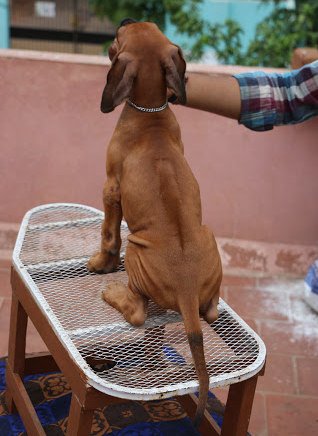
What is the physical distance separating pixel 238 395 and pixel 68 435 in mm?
545

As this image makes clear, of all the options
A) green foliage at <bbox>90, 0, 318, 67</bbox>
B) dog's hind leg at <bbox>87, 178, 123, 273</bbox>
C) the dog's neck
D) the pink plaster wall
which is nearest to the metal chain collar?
the dog's neck

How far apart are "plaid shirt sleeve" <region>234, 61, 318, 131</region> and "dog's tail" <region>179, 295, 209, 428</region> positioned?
987mm

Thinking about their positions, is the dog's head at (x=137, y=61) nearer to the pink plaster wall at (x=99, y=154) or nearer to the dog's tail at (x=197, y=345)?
the dog's tail at (x=197, y=345)

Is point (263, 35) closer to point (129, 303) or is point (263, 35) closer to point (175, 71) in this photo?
point (175, 71)

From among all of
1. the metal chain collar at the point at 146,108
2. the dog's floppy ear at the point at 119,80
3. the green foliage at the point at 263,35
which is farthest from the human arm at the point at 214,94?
the green foliage at the point at 263,35

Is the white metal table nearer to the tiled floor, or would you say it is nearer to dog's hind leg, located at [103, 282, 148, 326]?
dog's hind leg, located at [103, 282, 148, 326]

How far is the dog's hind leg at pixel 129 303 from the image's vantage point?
7.53 ft

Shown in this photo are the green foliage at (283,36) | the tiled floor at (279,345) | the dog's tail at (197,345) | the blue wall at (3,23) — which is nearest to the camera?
the dog's tail at (197,345)

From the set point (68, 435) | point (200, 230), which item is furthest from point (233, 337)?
point (68, 435)

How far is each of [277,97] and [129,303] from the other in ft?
Answer: 3.74

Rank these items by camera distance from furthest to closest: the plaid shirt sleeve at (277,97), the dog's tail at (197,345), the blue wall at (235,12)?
the blue wall at (235,12)
the plaid shirt sleeve at (277,97)
the dog's tail at (197,345)

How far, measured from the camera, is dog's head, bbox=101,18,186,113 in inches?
86.3

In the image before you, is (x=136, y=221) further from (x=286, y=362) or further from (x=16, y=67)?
(x=16, y=67)

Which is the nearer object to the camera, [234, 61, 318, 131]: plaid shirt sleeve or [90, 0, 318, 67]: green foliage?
[234, 61, 318, 131]: plaid shirt sleeve
